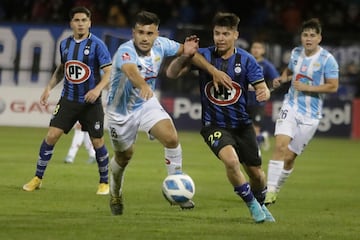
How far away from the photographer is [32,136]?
20938 mm

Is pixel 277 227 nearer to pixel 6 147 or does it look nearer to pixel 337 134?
pixel 6 147

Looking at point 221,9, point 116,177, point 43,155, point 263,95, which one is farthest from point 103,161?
point 221,9

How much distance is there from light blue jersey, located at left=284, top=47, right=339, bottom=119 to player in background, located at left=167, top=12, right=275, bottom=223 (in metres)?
1.98

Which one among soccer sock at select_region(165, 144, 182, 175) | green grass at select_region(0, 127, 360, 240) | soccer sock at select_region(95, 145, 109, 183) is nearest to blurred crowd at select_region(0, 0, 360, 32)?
green grass at select_region(0, 127, 360, 240)

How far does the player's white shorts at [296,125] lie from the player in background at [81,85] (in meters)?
2.14

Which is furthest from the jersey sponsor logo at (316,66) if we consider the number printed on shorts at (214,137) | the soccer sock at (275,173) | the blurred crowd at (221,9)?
the blurred crowd at (221,9)

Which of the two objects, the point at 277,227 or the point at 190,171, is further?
the point at 190,171

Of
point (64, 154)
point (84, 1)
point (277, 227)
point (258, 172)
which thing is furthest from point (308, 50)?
point (84, 1)

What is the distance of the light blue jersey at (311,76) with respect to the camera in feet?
37.3

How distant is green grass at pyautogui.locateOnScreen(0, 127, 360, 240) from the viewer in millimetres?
8617

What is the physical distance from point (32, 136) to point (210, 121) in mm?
11969

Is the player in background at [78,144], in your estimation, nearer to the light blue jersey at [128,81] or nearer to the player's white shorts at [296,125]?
the player's white shorts at [296,125]

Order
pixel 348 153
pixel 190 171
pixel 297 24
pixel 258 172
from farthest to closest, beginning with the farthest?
pixel 297 24 → pixel 348 153 → pixel 190 171 → pixel 258 172

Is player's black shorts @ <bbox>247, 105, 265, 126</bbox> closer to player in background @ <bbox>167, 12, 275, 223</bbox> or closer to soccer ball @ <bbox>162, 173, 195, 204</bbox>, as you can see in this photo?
player in background @ <bbox>167, 12, 275, 223</bbox>
